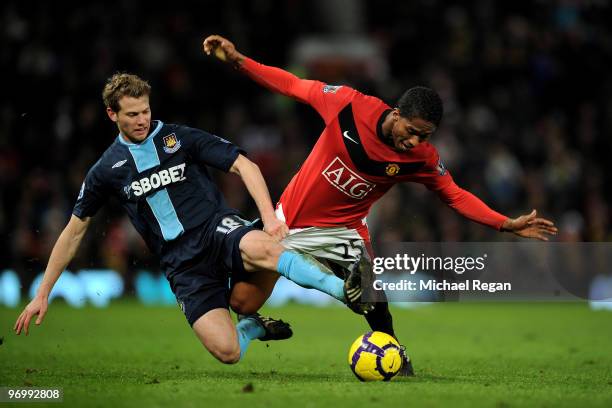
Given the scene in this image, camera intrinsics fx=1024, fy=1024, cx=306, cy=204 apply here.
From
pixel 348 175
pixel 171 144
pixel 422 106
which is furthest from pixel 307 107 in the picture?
pixel 422 106

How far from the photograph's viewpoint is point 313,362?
8.84m

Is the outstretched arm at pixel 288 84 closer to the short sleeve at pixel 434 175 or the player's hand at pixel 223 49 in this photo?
the player's hand at pixel 223 49

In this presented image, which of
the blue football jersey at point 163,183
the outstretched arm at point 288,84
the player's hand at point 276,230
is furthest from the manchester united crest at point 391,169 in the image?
the player's hand at point 276,230

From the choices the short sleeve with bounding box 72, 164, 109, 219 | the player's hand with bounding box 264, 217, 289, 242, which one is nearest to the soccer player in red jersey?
the player's hand with bounding box 264, 217, 289, 242

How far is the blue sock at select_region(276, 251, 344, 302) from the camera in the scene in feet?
21.5

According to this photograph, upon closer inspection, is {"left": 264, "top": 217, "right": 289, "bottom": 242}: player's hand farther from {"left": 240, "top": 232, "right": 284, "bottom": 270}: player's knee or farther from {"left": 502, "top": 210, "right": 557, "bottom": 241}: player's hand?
{"left": 502, "top": 210, "right": 557, "bottom": 241}: player's hand

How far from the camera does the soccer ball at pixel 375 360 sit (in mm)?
7191

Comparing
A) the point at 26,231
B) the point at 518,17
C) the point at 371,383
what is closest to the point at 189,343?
the point at 371,383

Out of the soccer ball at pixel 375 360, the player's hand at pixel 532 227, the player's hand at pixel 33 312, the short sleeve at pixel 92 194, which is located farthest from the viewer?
the short sleeve at pixel 92 194

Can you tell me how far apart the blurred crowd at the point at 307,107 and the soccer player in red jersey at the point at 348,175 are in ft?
19.1

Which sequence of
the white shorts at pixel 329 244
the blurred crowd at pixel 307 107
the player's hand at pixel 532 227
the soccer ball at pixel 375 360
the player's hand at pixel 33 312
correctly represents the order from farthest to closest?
the blurred crowd at pixel 307 107 → the white shorts at pixel 329 244 → the player's hand at pixel 532 227 → the player's hand at pixel 33 312 → the soccer ball at pixel 375 360

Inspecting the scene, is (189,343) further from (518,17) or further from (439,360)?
(518,17)

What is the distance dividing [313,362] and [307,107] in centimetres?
840

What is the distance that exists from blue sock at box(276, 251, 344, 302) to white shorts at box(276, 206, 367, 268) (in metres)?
0.87
